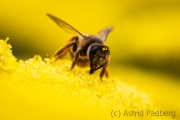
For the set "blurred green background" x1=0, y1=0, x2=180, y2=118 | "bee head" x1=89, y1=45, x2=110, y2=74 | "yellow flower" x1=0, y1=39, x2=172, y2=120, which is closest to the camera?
"yellow flower" x1=0, y1=39, x2=172, y2=120

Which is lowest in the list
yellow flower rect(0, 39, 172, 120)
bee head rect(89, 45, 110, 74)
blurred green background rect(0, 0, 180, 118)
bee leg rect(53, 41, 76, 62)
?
yellow flower rect(0, 39, 172, 120)

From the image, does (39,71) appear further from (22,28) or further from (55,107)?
(22,28)

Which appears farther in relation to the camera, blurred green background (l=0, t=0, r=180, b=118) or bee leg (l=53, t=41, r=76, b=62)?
blurred green background (l=0, t=0, r=180, b=118)

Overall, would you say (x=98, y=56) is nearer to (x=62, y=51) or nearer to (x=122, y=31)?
(x=62, y=51)

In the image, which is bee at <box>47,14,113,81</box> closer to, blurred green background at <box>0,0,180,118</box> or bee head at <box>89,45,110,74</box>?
bee head at <box>89,45,110,74</box>

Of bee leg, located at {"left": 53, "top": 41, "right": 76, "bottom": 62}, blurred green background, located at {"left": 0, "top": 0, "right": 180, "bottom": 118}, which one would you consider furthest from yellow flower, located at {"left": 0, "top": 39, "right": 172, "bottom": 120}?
blurred green background, located at {"left": 0, "top": 0, "right": 180, "bottom": 118}

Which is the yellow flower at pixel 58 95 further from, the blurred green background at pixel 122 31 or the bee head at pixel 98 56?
the blurred green background at pixel 122 31

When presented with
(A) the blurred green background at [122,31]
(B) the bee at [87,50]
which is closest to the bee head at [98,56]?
(B) the bee at [87,50]
